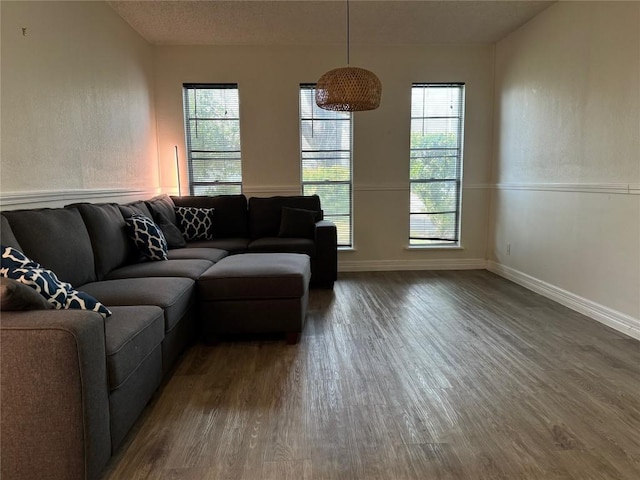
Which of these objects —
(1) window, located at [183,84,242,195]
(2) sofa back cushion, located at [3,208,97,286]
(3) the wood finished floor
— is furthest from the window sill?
(2) sofa back cushion, located at [3,208,97,286]

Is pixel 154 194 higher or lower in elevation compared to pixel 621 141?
lower

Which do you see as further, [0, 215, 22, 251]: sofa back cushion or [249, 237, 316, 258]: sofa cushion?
[249, 237, 316, 258]: sofa cushion

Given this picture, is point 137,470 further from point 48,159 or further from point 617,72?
point 617,72

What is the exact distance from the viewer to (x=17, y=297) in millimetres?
1281

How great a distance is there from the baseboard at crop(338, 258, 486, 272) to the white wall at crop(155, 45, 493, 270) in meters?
0.01

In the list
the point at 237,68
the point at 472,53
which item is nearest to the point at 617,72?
the point at 472,53

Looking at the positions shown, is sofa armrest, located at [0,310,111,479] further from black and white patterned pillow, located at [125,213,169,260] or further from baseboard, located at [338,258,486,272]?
baseboard, located at [338,258,486,272]

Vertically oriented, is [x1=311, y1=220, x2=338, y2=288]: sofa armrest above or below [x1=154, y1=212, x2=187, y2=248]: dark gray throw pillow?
below

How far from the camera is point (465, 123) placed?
477cm

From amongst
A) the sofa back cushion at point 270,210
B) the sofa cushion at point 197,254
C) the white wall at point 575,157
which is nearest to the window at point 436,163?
the white wall at point 575,157

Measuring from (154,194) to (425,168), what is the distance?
3236 millimetres

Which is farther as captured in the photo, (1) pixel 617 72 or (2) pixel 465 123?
(2) pixel 465 123

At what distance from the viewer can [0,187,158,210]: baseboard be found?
2244 millimetres

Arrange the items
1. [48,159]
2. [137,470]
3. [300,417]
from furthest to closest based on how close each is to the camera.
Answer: [48,159]
[300,417]
[137,470]
